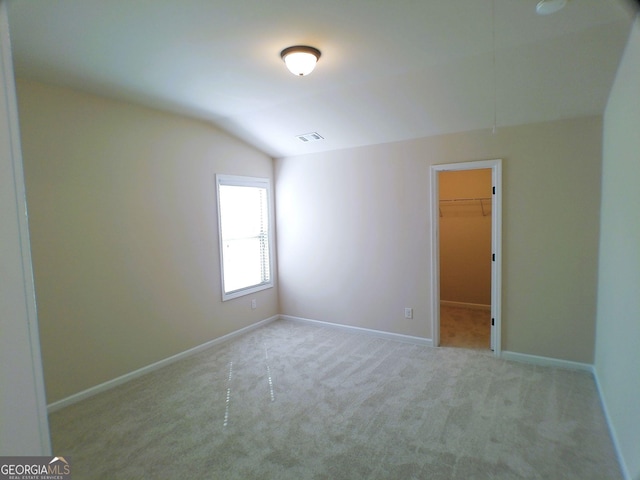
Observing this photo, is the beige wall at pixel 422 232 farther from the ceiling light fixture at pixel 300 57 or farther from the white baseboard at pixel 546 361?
the ceiling light fixture at pixel 300 57

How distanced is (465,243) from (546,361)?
2.46 m

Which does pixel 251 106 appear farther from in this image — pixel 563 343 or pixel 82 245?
pixel 563 343

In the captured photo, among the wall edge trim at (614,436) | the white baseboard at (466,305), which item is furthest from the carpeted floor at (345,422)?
the white baseboard at (466,305)

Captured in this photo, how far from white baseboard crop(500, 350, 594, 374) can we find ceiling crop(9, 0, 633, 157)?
2.30 metres

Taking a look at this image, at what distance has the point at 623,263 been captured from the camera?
2238 millimetres

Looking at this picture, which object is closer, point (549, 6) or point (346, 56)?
point (549, 6)

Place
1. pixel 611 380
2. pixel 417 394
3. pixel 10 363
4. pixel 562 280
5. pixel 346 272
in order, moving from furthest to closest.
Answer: pixel 346 272 → pixel 562 280 → pixel 417 394 → pixel 611 380 → pixel 10 363

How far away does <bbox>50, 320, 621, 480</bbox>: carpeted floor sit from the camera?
2.18 metres

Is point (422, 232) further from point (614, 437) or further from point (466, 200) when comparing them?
point (614, 437)

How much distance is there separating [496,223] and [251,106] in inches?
111

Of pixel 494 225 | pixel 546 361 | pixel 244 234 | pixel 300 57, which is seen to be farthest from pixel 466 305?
pixel 300 57

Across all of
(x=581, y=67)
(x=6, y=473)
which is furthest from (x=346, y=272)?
(x=6, y=473)

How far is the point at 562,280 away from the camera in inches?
131

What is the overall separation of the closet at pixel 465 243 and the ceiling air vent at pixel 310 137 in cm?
234
